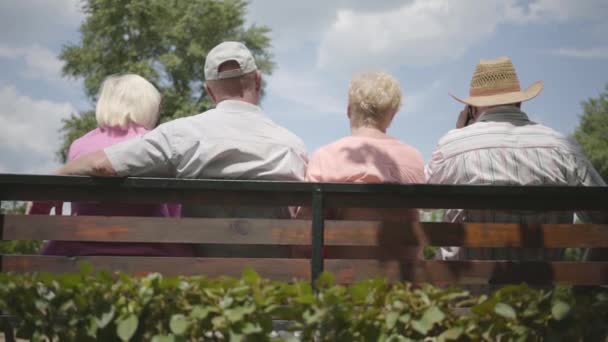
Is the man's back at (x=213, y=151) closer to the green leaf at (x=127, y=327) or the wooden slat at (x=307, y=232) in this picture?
the wooden slat at (x=307, y=232)

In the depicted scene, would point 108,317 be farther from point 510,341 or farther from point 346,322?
point 510,341

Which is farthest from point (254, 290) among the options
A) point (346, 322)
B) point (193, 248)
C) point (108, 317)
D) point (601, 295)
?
point (601, 295)

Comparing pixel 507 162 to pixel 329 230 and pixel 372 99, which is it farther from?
pixel 329 230

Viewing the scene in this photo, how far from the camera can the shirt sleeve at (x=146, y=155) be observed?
11.3ft

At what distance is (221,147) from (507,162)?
5.06 feet

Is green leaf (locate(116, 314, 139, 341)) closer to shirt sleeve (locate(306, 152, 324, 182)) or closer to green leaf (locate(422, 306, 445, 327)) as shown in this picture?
green leaf (locate(422, 306, 445, 327))

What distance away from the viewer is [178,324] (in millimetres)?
2793

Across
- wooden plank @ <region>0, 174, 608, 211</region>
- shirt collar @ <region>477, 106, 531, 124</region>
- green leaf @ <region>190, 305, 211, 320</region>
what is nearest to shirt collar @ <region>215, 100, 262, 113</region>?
wooden plank @ <region>0, 174, 608, 211</region>

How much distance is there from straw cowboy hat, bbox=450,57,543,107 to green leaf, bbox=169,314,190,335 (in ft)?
7.23

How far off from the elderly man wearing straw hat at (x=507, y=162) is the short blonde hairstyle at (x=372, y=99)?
0.37 m

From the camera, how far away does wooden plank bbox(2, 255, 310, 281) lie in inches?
124

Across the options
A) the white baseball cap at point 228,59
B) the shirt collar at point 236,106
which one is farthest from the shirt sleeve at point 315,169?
the white baseball cap at point 228,59

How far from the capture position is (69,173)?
135 inches

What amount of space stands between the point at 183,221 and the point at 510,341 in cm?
152
